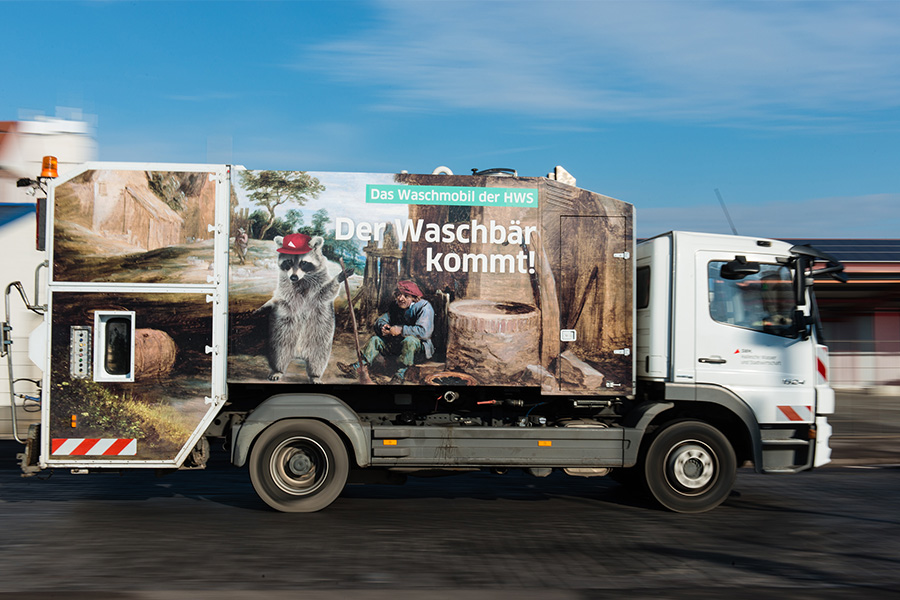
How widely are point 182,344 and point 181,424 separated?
0.76 m

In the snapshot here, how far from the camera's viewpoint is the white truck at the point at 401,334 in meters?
6.97

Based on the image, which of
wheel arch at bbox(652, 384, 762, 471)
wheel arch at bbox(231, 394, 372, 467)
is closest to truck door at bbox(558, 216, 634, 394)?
wheel arch at bbox(652, 384, 762, 471)

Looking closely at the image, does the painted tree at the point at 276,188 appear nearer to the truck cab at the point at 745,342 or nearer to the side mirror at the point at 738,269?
the truck cab at the point at 745,342

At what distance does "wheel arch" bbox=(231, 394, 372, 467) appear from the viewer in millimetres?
7195

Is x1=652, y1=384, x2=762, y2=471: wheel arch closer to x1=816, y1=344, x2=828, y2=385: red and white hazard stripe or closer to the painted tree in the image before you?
x1=816, y1=344, x2=828, y2=385: red and white hazard stripe

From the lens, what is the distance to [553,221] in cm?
737

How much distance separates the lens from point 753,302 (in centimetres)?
765

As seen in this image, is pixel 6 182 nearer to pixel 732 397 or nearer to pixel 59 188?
pixel 59 188

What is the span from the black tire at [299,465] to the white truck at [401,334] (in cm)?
2

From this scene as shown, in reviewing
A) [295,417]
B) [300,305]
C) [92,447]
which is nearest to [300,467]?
[295,417]

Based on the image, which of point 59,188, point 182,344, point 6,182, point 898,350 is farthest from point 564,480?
point 898,350

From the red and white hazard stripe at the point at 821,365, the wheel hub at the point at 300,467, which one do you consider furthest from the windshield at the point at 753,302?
the wheel hub at the point at 300,467

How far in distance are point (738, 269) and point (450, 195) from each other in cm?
300

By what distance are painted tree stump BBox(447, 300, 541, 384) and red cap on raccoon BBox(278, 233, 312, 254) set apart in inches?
59.7
